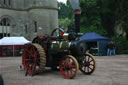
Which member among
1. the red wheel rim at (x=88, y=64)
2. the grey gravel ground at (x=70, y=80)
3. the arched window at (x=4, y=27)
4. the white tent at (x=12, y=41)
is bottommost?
the grey gravel ground at (x=70, y=80)

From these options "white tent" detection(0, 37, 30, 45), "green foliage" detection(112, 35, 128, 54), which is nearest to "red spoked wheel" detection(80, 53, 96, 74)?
"white tent" detection(0, 37, 30, 45)

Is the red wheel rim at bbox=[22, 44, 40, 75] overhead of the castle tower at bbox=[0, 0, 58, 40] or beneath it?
beneath

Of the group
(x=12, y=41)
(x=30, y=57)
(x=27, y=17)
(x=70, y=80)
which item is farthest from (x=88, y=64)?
(x=27, y=17)

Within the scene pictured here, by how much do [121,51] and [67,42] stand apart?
1315 centimetres

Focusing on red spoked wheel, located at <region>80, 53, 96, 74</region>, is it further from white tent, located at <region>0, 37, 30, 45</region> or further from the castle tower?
the castle tower

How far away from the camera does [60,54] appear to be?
6.48m

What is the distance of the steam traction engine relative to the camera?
5.98m

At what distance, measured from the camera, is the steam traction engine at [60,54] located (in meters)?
5.98

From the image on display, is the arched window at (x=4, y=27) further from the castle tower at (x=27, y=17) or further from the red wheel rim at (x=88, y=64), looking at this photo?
the red wheel rim at (x=88, y=64)

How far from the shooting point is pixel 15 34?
24.2 m

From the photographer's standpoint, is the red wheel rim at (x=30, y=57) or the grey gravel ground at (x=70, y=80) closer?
the grey gravel ground at (x=70, y=80)

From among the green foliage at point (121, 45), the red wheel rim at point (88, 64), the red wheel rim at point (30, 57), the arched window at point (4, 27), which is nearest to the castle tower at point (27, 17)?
the arched window at point (4, 27)

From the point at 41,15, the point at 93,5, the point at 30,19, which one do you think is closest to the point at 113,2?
the point at 93,5

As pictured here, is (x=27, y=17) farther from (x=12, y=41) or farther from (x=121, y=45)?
(x=121, y=45)
